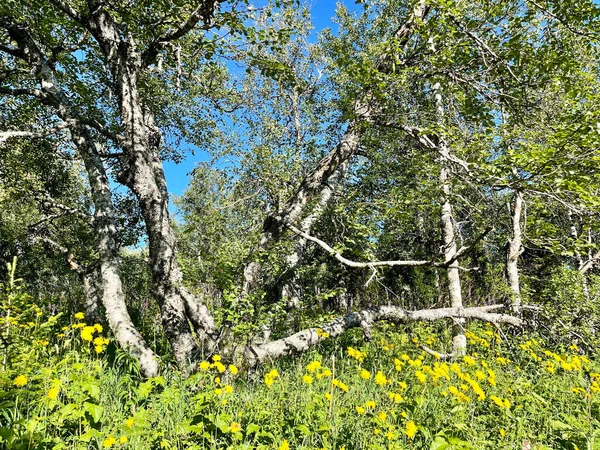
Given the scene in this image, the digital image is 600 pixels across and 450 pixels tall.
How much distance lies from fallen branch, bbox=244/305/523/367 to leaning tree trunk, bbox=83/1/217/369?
2.01 ft

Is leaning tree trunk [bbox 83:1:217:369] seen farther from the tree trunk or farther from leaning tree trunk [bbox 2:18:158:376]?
leaning tree trunk [bbox 2:18:158:376]

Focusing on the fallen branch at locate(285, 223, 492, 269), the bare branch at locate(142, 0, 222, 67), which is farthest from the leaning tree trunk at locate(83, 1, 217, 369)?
the fallen branch at locate(285, 223, 492, 269)

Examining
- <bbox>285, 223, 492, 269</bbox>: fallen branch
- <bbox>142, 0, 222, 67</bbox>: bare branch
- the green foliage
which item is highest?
<bbox>142, 0, 222, 67</bbox>: bare branch

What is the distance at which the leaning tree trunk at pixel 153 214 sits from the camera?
12.9 feet

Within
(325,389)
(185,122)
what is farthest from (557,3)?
(185,122)

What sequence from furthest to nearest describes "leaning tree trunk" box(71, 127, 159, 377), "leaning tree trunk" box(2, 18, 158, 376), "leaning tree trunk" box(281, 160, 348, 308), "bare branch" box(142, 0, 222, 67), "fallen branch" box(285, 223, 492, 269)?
1. "leaning tree trunk" box(281, 160, 348, 308)
2. "leaning tree trunk" box(2, 18, 158, 376)
3. "leaning tree trunk" box(71, 127, 159, 377)
4. "bare branch" box(142, 0, 222, 67)
5. "fallen branch" box(285, 223, 492, 269)

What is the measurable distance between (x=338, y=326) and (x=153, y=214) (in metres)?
2.72

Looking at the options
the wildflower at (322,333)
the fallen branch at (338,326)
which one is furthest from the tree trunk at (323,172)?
the wildflower at (322,333)

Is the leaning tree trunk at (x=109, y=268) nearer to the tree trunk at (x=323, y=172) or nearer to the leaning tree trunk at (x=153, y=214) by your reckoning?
the leaning tree trunk at (x=153, y=214)

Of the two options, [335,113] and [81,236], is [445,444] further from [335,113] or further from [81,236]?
[335,113]

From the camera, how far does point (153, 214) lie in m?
4.11

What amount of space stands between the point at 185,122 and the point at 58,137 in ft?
9.57

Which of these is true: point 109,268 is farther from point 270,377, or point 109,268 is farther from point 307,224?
point 270,377

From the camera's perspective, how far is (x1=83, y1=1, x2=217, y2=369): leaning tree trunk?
12.9 feet
